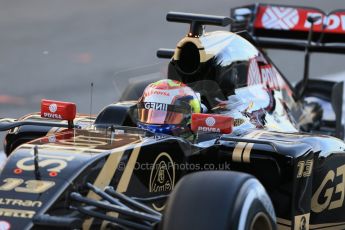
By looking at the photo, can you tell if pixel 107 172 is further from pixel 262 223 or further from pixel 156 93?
pixel 156 93

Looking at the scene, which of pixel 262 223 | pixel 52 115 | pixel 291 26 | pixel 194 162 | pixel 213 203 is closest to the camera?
pixel 213 203

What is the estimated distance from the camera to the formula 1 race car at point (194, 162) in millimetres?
3404

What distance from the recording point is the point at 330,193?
4.82 meters

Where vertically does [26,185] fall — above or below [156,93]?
below

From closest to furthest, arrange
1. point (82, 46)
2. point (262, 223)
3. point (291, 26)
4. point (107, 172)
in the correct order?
point (262, 223)
point (107, 172)
point (291, 26)
point (82, 46)

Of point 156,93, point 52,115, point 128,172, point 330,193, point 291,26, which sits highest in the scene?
point 291,26

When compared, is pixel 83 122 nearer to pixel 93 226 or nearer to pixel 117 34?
pixel 93 226

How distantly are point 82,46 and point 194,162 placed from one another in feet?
25.2

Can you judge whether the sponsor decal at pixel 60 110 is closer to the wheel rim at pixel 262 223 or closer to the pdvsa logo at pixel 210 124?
the pdvsa logo at pixel 210 124

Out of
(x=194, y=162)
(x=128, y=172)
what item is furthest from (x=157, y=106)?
(x=128, y=172)

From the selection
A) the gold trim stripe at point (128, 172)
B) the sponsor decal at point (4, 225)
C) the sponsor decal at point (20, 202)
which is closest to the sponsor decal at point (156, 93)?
the gold trim stripe at point (128, 172)

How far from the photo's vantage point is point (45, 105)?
15.2 ft

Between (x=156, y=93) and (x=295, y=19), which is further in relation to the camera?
(x=295, y=19)

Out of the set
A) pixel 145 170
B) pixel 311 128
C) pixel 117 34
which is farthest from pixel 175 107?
pixel 117 34
